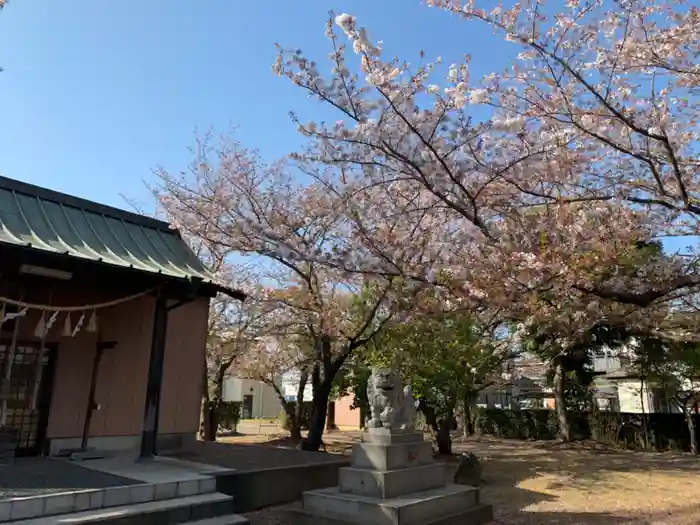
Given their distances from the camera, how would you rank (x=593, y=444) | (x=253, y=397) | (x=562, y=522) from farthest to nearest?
(x=253, y=397), (x=593, y=444), (x=562, y=522)

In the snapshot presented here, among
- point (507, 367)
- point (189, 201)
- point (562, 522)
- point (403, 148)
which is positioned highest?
point (189, 201)

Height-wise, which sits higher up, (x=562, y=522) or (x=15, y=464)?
(x=15, y=464)

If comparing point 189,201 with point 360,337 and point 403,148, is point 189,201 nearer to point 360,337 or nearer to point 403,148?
point 360,337

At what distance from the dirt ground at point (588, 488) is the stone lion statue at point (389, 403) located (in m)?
2.05

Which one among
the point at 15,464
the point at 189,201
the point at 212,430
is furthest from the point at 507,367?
the point at 15,464

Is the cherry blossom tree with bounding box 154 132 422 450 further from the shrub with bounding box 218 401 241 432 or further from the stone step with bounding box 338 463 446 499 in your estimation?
the shrub with bounding box 218 401 241 432

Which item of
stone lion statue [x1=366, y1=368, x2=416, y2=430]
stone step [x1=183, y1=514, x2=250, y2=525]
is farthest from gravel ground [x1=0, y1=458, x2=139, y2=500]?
stone lion statue [x1=366, y1=368, x2=416, y2=430]

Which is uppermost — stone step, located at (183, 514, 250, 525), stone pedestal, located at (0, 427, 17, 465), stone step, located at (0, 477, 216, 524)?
stone pedestal, located at (0, 427, 17, 465)

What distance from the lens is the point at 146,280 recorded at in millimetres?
8531

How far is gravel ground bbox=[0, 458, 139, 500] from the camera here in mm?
5688

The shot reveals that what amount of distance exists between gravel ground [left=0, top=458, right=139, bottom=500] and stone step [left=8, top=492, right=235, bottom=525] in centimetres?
42

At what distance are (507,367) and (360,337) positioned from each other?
36.2 ft

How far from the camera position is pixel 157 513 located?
5.94m

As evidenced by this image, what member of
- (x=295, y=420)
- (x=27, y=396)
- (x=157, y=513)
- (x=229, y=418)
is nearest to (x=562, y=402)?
(x=295, y=420)
